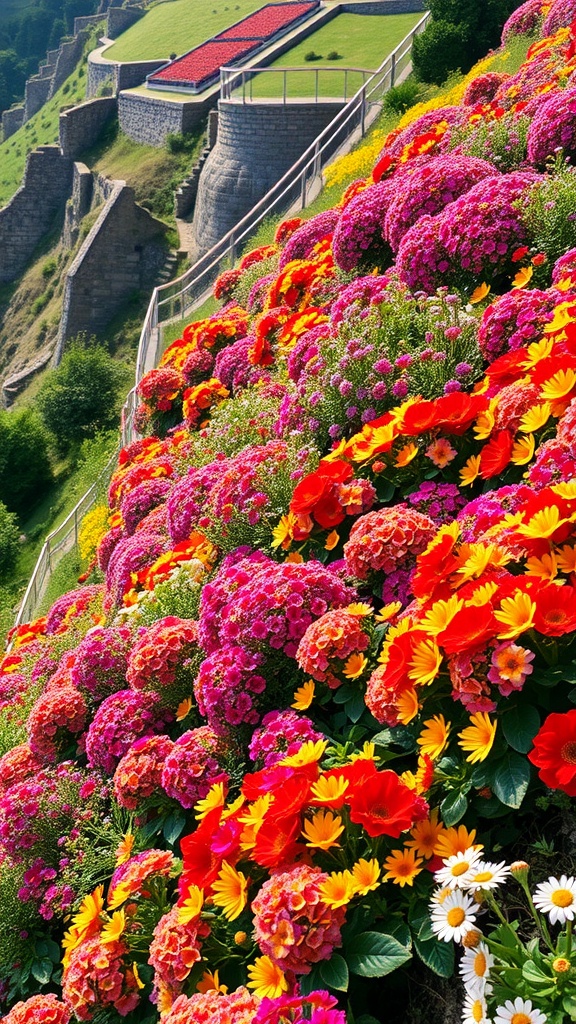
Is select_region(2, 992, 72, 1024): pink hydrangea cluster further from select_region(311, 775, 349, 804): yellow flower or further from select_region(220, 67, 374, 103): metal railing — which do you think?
select_region(220, 67, 374, 103): metal railing

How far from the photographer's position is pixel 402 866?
205cm

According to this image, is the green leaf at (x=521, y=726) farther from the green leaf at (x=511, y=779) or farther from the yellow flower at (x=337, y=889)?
the yellow flower at (x=337, y=889)

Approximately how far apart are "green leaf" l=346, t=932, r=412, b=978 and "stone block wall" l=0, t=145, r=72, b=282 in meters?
39.6

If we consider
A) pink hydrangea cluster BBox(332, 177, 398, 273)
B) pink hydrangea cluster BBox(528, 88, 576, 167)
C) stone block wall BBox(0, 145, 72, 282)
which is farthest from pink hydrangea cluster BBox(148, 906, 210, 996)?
stone block wall BBox(0, 145, 72, 282)

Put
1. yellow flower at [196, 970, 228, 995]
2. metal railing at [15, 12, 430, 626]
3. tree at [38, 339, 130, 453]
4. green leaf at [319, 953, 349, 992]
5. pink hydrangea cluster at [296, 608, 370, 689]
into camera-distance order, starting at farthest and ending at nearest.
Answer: tree at [38, 339, 130, 453] < metal railing at [15, 12, 430, 626] < pink hydrangea cluster at [296, 608, 370, 689] < yellow flower at [196, 970, 228, 995] < green leaf at [319, 953, 349, 992]

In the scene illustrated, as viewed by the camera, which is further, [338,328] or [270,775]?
[338,328]

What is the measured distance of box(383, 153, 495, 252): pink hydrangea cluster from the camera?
4984 millimetres

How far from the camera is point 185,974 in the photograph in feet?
7.45

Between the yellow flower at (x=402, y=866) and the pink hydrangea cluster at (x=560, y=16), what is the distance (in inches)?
358

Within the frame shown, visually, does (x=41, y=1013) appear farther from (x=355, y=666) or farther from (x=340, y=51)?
(x=340, y=51)

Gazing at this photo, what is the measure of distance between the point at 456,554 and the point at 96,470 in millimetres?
14821

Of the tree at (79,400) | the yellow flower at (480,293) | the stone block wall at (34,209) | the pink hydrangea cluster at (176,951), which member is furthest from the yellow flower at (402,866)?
the stone block wall at (34,209)

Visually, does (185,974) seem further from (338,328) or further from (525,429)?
(338,328)

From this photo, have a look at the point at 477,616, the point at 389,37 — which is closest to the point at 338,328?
the point at 477,616
